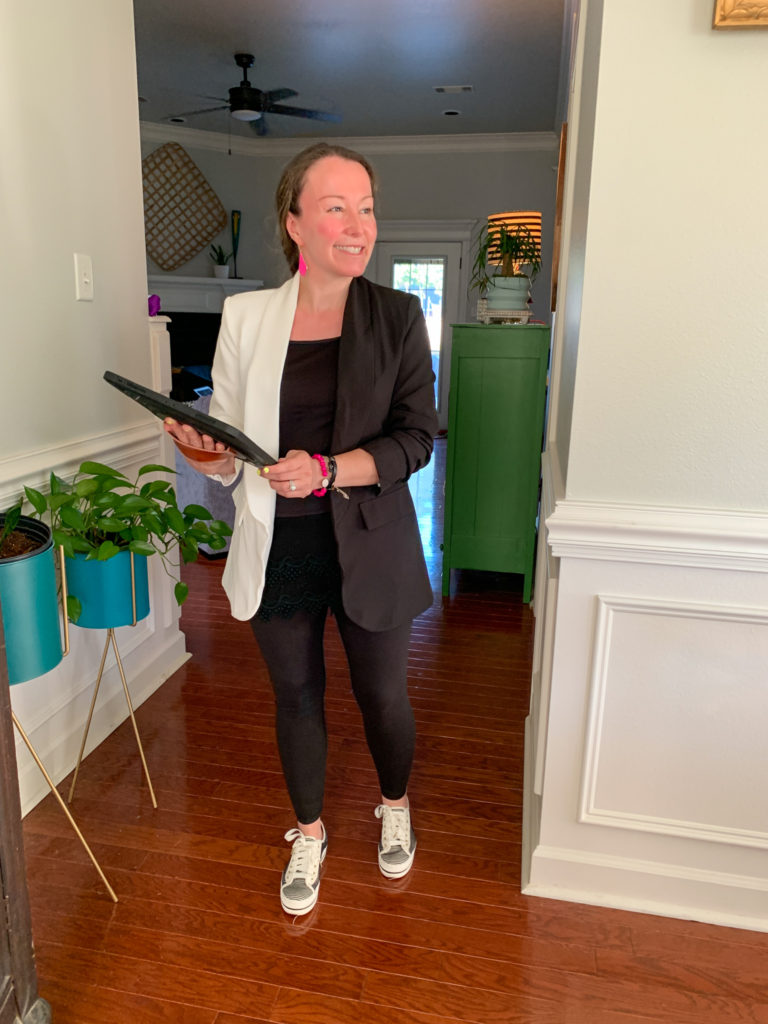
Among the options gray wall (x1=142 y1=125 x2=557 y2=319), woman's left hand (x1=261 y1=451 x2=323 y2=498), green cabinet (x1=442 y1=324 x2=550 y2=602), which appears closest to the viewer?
woman's left hand (x1=261 y1=451 x2=323 y2=498)

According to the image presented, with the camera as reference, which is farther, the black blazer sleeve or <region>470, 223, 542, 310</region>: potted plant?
<region>470, 223, 542, 310</region>: potted plant

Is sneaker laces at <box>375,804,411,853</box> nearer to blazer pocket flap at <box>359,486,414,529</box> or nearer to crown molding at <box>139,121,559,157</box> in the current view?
blazer pocket flap at <box>359,486,414,529</box>

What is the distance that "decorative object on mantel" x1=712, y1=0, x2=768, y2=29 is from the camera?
46.8 inches

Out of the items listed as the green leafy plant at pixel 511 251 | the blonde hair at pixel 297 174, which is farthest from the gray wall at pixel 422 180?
the blonde hair at pixel 297 174

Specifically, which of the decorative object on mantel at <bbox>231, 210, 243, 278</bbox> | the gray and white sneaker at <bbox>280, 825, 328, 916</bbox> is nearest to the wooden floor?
the gray and white sneaker at <bbox>280, 825, 328, 916</bbox>

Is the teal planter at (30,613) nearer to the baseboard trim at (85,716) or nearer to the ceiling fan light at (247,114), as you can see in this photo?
the baseboard trim at (85,716)

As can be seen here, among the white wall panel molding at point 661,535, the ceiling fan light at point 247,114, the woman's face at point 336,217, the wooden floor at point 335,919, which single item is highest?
the ceiling fan light at point 247,114

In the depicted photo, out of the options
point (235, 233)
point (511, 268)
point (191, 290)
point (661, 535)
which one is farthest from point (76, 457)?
point (235, 233)

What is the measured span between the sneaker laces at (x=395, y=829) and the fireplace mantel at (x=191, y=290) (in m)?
6.21

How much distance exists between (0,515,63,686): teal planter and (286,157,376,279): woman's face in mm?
790

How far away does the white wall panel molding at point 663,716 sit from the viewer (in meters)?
1.47

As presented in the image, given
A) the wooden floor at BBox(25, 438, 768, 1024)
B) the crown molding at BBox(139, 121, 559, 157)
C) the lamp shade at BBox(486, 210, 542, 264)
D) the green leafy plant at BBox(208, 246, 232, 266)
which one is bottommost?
the wooden floor at BBox(25, 438, 768, 1024)

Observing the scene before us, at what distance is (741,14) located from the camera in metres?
1.19

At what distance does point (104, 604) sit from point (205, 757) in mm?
611
